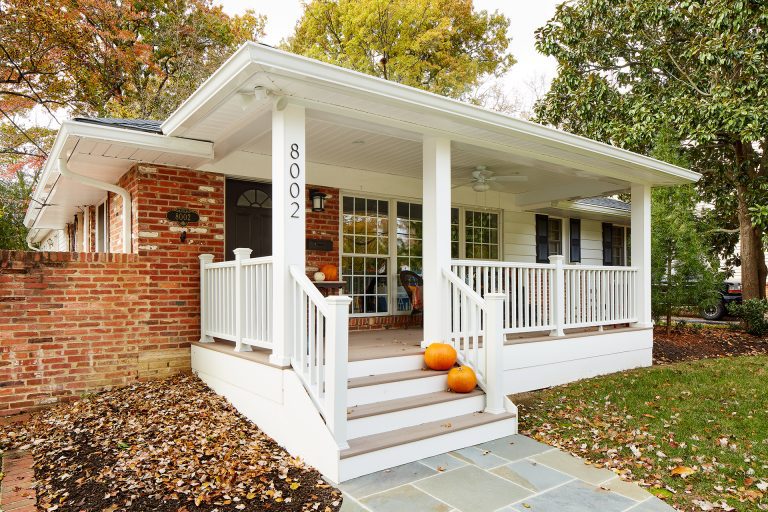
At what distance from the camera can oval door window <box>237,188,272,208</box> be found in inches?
242

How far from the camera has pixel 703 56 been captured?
32.2 ft

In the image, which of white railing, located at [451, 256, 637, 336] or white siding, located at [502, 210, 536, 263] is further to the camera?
white siding, located at [502, 210, 536, 263]

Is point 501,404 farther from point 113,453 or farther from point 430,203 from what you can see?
point 113,453

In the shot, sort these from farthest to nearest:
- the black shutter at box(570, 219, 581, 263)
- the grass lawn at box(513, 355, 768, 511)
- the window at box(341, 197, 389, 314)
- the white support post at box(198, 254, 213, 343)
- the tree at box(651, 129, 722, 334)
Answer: the black shutter at box(570, 219, 581, 263) < the tree at box(651, 129, 722, 334) < the window at box(341, 197, 389, 314) < the white support post at box(198, 254, 213, 343) < the grass lawn at box(513, 355, 768, 511)

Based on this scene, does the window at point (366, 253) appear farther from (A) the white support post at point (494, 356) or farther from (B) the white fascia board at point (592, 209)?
(B) the white fascia board at point (592, 209)

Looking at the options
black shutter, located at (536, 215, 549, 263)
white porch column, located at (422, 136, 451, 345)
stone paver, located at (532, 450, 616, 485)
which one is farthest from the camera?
black shutter, located at (536, 215, 549, 263)

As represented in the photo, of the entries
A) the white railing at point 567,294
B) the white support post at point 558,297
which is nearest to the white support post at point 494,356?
the white railing at point 567,294

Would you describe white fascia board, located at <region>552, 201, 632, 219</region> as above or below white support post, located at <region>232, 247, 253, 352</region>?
above

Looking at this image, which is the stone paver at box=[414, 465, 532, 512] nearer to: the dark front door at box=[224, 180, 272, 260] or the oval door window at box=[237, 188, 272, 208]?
the dark front door at box=[224, 180, 272, 260]

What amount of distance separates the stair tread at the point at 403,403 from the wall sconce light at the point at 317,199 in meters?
3.10

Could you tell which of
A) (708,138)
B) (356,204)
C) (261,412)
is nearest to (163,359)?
(261,412)

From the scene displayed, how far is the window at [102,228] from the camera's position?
736 cm

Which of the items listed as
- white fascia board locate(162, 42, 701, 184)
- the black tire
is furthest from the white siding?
the black tire

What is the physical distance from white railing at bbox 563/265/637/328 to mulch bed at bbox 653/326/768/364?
125 centimetres
